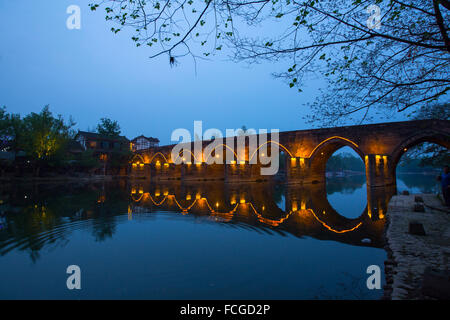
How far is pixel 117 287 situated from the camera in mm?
2770

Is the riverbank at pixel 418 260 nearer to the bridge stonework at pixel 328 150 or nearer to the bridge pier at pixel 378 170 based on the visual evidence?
A: the bridge pier at pixel 378 170

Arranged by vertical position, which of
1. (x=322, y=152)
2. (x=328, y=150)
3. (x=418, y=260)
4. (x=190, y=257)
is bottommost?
(x=190, y=257)

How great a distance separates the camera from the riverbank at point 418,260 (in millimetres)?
2275

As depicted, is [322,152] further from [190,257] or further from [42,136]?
[42,136]

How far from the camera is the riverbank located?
7.47 ft

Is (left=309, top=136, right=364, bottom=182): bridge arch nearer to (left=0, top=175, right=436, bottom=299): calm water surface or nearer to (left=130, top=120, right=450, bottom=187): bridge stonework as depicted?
(left=130, top=120, right=450, bottom=187): bridge stonework

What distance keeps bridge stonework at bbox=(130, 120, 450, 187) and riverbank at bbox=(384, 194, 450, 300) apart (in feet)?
44.3

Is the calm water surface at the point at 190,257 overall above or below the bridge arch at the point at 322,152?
below

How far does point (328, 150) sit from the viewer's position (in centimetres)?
2314

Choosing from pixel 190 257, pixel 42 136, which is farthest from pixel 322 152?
pixel 42 136

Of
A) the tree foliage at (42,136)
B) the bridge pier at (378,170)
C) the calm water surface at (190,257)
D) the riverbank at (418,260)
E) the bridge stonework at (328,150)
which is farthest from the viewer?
the tree foliage at (42,136)

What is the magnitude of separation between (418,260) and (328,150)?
2153 cm

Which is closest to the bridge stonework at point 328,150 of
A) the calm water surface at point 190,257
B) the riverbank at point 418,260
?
the riverbank at point 418,260

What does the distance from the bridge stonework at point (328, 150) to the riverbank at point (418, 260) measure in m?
13.5
